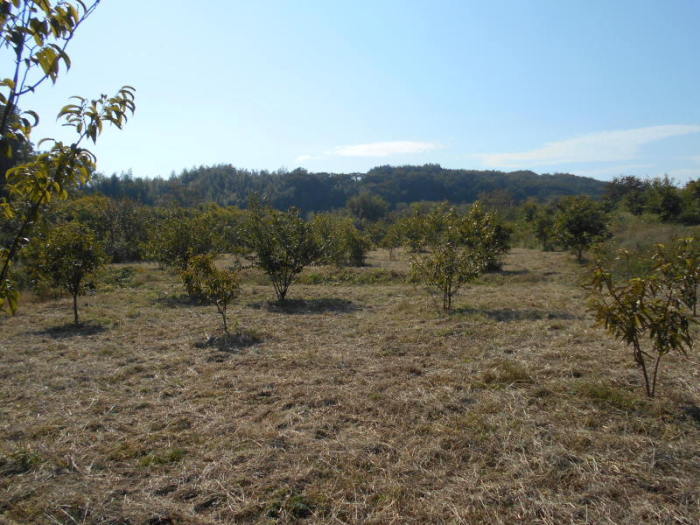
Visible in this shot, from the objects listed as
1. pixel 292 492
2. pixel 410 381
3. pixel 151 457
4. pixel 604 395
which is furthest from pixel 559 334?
pixel 151 457

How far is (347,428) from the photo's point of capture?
4.45 m

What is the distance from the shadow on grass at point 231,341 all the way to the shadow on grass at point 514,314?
463 centimetres

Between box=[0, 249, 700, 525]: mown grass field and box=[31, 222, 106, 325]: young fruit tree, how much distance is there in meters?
1.53

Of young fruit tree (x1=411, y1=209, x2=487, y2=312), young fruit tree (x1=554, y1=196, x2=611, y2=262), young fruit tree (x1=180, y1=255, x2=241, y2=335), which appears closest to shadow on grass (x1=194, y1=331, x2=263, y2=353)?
young fruit tree (x1=180, y1=255, x2=241, y2=335)

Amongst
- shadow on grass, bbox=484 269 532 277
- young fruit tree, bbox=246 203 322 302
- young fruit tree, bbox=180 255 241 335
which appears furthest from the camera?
shadow on grass, bbox=484 269 532 277

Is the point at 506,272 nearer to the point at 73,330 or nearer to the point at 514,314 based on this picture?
the point at 514,314

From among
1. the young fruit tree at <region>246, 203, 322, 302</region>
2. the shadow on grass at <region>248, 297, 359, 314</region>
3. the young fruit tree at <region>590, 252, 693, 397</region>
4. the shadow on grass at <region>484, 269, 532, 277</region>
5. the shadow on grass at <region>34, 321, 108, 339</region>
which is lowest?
the shadow on grass at <region>484, 269, 532, 277</region>

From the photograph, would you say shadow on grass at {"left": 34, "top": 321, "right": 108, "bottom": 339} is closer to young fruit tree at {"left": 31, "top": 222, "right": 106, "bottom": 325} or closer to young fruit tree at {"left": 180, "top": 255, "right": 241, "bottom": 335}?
young fruit tree at {"left": 31, "top": 222, "right": 106, "bottom": 325}

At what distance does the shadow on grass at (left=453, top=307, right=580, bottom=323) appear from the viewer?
9266mm

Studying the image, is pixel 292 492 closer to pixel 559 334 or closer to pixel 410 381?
pixel 410 381

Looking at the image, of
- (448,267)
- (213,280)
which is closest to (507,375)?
(448,267)

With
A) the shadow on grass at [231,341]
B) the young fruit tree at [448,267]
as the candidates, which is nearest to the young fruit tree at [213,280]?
the shadow on grass at [231,341]

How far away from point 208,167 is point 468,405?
509 feet

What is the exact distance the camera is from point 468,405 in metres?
4.91
